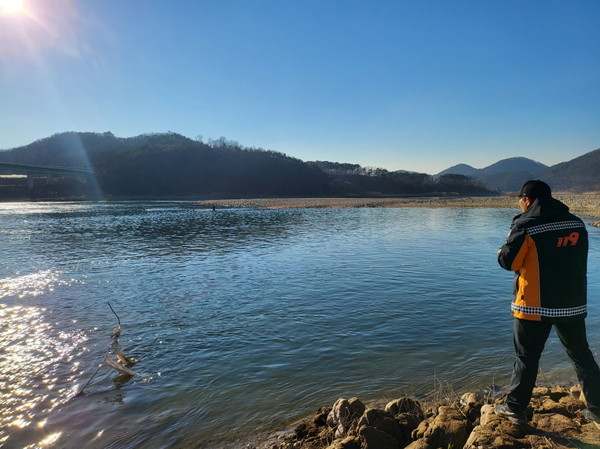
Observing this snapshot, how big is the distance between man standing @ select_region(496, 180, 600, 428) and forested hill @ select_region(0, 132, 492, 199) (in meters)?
137

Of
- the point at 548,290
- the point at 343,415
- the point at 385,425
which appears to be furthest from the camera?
the point at 343,415

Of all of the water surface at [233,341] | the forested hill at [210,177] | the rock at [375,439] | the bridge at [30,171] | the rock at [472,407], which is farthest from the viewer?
the forested hill at [210,177]

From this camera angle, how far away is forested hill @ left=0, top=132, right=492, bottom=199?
143 metres

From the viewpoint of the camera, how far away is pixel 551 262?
421 cm

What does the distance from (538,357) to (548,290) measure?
2.53 ft

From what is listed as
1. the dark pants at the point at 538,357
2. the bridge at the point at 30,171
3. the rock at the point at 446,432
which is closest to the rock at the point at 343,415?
the rock at the point at 446,432

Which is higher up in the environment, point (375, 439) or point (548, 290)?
point (548, 290)

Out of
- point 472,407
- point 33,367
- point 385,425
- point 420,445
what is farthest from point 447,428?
point 33,367

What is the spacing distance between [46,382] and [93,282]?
8.68 m

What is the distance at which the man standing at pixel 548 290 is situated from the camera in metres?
4.21

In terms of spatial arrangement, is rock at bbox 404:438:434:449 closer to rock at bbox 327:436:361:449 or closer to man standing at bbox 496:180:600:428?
rock at bbox 327:436:361:449

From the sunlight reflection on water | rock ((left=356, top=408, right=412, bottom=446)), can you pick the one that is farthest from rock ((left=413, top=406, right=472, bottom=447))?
the sunlight reflection on water

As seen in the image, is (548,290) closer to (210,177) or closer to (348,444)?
(348,444)

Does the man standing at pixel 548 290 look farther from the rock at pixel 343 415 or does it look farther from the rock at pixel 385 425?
the rock at pixel 343 415
